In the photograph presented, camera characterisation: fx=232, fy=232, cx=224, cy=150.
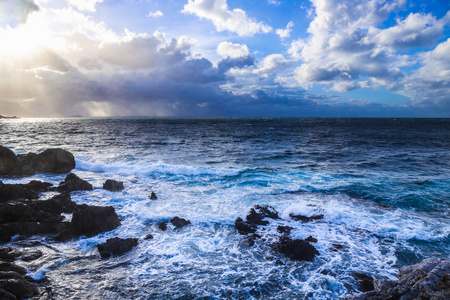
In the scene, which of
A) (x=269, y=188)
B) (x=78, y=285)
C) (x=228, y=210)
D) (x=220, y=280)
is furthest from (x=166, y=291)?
(x=269, y=188)

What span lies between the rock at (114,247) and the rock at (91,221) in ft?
5.34

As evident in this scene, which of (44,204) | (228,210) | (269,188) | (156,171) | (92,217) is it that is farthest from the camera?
(156,171)

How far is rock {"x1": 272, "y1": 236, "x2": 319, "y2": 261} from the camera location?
27.3ft

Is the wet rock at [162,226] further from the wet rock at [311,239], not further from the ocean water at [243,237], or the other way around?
the wet rock at [311,239]

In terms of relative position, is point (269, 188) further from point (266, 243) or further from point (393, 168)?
point (393, 168)

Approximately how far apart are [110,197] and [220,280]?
10358 millimetres

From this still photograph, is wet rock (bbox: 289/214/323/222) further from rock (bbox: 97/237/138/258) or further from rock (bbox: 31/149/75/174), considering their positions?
rock (bbox: 31/149/75/174)

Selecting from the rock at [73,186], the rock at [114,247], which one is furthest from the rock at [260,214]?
the rock at [73,186]

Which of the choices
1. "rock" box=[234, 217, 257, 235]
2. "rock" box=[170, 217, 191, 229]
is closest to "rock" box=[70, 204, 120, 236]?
"rock" box=[170, 217, 191, 229]

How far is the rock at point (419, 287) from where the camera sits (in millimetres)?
4820

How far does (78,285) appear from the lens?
22.7 ft

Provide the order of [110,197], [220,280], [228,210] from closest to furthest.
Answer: [220,280] < [228,210] < [110,197]

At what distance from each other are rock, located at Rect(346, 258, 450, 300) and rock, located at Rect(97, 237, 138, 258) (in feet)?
24.5

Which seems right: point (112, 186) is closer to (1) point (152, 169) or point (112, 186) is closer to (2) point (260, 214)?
(1) point (152, 169)
